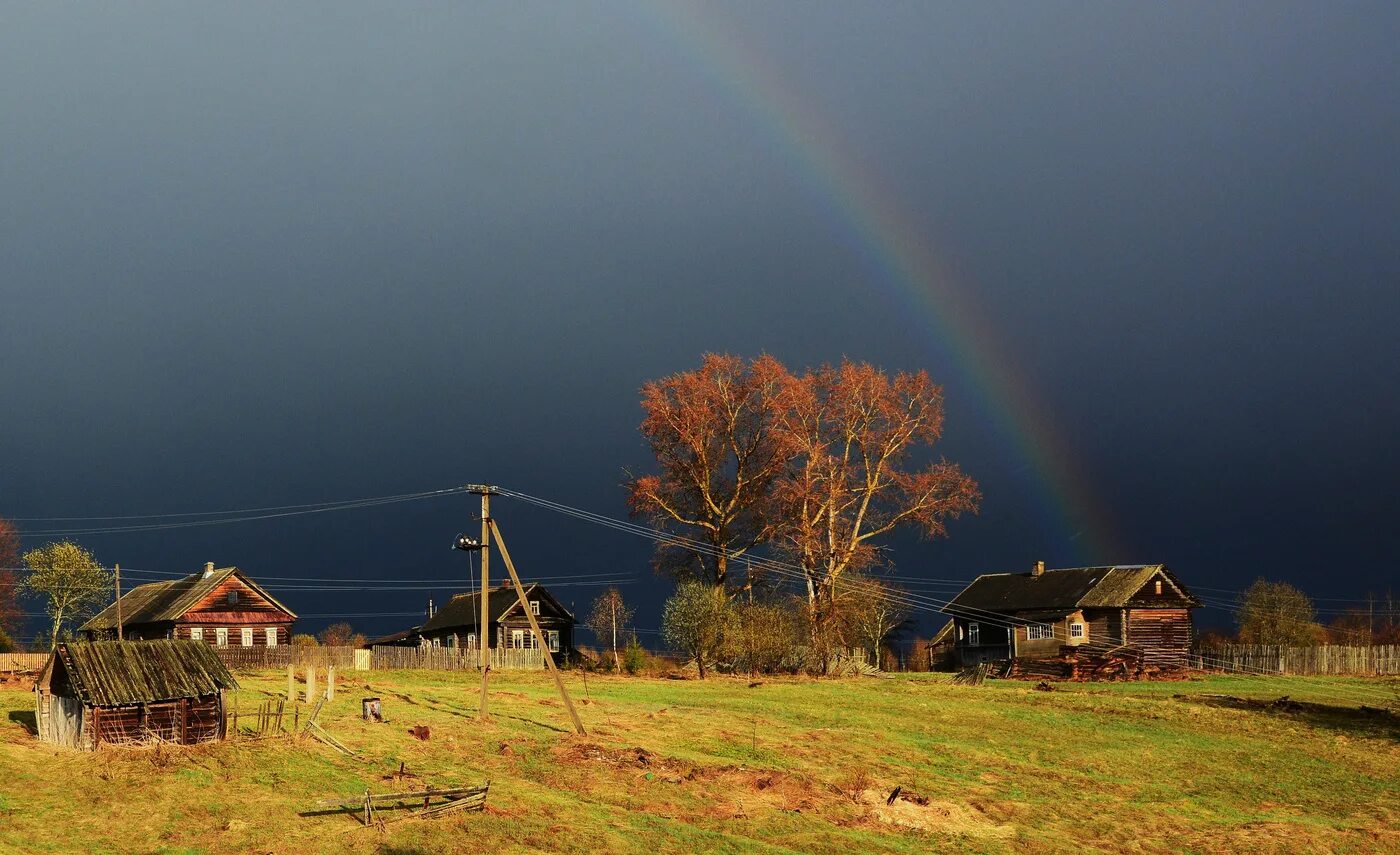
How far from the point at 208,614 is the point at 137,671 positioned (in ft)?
169

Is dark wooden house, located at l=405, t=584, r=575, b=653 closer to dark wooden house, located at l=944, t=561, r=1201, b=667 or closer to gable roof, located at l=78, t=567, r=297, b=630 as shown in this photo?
gable roof, located at l=78, t=567, r=297, b=630

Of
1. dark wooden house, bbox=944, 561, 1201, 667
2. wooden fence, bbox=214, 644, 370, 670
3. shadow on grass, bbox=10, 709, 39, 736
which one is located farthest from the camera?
dark wooden house, bbox=944, 561, 1201, 667

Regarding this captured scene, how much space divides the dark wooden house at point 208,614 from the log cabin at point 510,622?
1447 centimetres

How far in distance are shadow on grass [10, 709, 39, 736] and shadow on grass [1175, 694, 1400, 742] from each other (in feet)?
159

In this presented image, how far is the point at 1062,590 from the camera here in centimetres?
8862

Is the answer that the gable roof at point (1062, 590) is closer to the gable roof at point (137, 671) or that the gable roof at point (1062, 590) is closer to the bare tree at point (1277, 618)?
the bare tree at point (1277, 618)

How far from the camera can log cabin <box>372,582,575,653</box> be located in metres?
100

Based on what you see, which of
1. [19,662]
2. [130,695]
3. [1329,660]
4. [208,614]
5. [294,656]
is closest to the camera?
[130,695]

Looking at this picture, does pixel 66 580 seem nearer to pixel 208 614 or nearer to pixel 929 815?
pixel 208 614

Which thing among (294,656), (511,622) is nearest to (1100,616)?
(511,622)

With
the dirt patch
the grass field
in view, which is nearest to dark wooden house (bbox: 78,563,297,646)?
the grass field

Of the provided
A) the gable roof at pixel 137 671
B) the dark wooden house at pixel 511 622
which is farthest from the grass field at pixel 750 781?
the dark wooden house at pixel 511 622

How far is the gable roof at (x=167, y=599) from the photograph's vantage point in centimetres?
8912

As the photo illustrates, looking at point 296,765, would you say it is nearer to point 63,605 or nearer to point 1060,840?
point 1060,840
